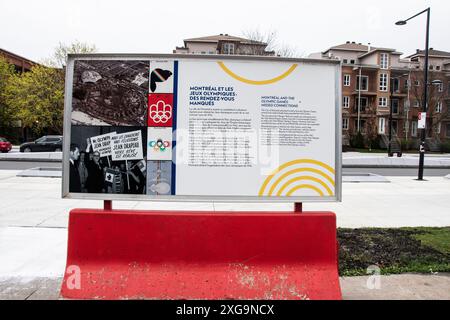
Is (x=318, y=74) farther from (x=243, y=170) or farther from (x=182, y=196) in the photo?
(x=182, y=196)

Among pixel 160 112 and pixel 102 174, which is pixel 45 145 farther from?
pixel 160 112

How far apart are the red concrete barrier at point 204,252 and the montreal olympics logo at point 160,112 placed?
0.92 metres

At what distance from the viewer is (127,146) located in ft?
11.8

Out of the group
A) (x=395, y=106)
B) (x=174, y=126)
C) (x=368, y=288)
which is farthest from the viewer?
(x=395, y=106)

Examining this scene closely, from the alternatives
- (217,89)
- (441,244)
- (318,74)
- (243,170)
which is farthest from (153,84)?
(441,244)

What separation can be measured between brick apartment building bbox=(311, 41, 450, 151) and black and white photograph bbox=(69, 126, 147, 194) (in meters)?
49.5

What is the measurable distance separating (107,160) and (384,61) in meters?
57.1

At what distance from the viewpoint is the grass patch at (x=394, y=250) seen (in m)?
4.53

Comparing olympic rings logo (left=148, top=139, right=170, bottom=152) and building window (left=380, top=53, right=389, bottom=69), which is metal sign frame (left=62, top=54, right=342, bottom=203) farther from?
building window (left=380, top=53, right=389, bottom=69)

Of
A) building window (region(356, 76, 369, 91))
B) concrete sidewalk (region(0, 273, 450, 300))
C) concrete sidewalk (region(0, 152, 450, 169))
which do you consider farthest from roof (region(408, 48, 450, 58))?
concrete sidewalk (region(0, 273, 450, 300))

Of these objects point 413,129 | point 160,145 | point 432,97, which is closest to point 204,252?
point 160,145

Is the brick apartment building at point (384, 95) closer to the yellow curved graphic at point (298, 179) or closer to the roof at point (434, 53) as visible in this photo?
the roof at point (434, 53)

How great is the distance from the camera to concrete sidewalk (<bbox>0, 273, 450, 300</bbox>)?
3.67m

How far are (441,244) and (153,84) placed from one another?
15.9ft
